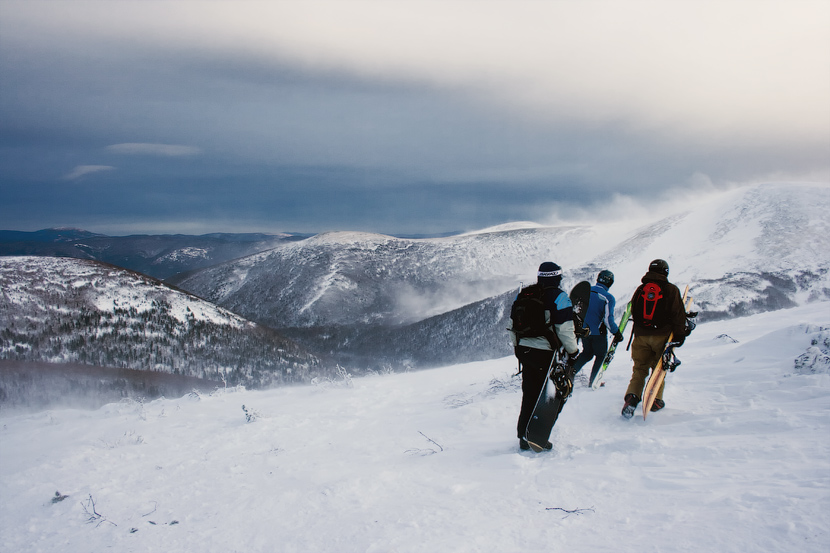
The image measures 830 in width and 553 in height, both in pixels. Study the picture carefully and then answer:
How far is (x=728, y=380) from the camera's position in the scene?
8117mm

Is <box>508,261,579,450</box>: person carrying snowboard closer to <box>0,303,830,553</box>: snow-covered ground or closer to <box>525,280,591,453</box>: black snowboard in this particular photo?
<box>525,280,591,453</box>: black snowboard

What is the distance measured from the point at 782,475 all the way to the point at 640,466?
1397 millimetres

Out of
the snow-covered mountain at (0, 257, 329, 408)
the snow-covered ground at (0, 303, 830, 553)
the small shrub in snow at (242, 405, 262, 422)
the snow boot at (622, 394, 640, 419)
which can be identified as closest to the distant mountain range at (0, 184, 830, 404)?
the snow-covered mountain at (0, 257, 329, 408)

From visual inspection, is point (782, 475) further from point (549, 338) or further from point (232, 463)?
point (232, 463)

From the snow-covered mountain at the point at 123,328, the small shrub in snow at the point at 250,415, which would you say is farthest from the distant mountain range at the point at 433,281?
the small shrub in snow at the point at 250,415

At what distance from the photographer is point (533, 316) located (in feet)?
21.1

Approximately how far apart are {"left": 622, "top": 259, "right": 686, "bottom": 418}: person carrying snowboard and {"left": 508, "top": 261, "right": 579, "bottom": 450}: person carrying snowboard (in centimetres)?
167

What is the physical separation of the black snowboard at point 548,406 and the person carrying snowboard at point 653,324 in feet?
5.19

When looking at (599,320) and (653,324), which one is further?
(599,320)

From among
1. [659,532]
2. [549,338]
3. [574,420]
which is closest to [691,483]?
→ [659,532]

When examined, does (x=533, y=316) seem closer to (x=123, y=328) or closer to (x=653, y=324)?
(x=653, y=324)

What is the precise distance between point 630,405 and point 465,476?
3.16 m

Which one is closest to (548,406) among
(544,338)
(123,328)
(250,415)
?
(544,338)

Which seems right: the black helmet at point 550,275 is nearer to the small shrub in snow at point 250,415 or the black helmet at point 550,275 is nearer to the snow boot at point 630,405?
the snow boot at point 630,405
